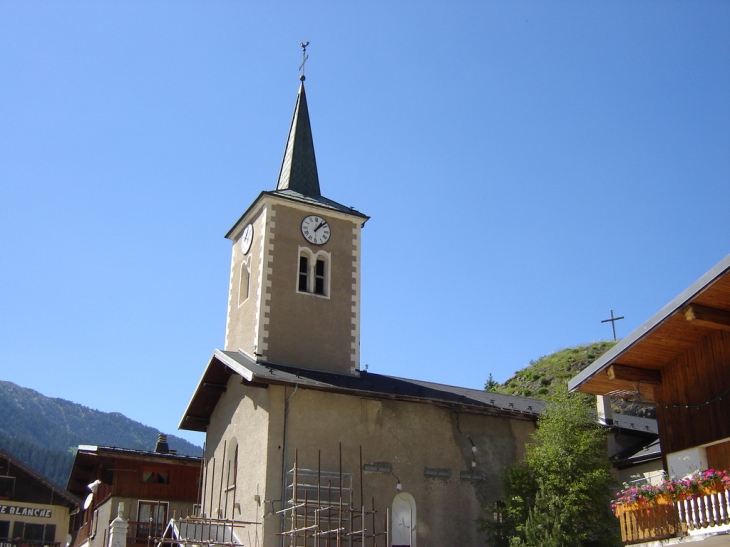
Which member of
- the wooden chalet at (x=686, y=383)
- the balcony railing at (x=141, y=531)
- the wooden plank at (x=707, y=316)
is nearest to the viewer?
the wooden chalet at (x=686, y=383)

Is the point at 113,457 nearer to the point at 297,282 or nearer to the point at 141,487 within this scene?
the point at 141,487

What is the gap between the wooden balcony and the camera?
494 inches

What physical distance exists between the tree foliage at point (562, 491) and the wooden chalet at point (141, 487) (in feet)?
48.1

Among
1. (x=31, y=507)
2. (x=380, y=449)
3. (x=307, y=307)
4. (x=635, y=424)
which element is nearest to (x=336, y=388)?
(x=380, y=449)

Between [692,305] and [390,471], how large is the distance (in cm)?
1111

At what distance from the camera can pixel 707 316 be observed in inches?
550

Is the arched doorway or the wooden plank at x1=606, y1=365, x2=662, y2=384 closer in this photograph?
the wooden plank at x1=606, y1=365, x2=662, y2=384

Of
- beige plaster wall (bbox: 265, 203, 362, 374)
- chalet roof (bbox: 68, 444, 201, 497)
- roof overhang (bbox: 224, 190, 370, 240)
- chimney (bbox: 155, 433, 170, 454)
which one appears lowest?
chalet roof (bbox: 68, 444, 201, 497)

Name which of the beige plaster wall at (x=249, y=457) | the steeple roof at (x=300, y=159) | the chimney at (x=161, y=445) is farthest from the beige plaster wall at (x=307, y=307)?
the chimney at (x=161, y=445)

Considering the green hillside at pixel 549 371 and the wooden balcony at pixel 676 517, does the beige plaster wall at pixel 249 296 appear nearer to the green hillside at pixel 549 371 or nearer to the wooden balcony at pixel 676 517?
the wooden balcony at pixel 676 517

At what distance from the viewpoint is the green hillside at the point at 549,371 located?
5025 cm

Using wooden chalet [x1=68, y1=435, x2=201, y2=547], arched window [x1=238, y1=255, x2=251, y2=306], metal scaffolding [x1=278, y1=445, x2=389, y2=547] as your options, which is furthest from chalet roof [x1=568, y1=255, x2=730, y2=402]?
wooden chalet [x1=68, y1=435, x2=201, y2=547]

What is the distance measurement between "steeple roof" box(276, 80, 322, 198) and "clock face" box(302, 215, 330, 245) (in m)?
1.72

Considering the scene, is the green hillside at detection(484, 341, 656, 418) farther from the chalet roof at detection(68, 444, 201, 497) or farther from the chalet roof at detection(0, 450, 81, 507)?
the chalet roof at detection(0, 450, 81, 507)
